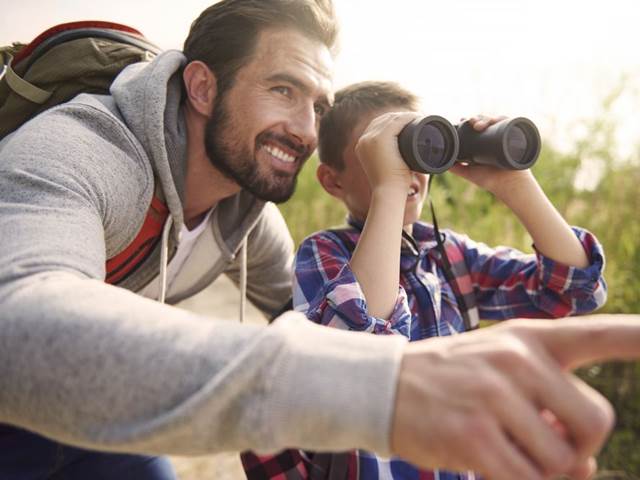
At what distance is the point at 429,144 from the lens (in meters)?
1.49

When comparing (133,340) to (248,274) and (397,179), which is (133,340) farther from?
(248,274)

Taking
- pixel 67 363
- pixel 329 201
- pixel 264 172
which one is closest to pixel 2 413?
pixel 67 363

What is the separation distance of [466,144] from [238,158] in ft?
2.49

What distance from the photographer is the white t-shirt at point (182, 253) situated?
2.00 meters

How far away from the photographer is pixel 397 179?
1.41 meters

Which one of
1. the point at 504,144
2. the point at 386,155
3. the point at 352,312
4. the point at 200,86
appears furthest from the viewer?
the point at 200,86

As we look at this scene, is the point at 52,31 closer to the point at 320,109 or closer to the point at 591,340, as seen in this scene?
the point at 320,109

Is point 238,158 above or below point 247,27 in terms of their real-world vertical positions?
below

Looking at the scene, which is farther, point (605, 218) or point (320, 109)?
point (605, 218)

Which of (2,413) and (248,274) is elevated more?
(2,413)

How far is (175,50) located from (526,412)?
175cm

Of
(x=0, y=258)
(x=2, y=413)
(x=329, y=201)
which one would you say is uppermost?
(x=0, y=258)

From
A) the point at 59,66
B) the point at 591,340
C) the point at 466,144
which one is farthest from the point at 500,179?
the point at 59,66

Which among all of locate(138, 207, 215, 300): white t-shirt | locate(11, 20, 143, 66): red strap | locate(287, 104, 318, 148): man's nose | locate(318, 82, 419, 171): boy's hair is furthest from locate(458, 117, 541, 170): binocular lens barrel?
locate(11, 20, 143, 66): red strap
